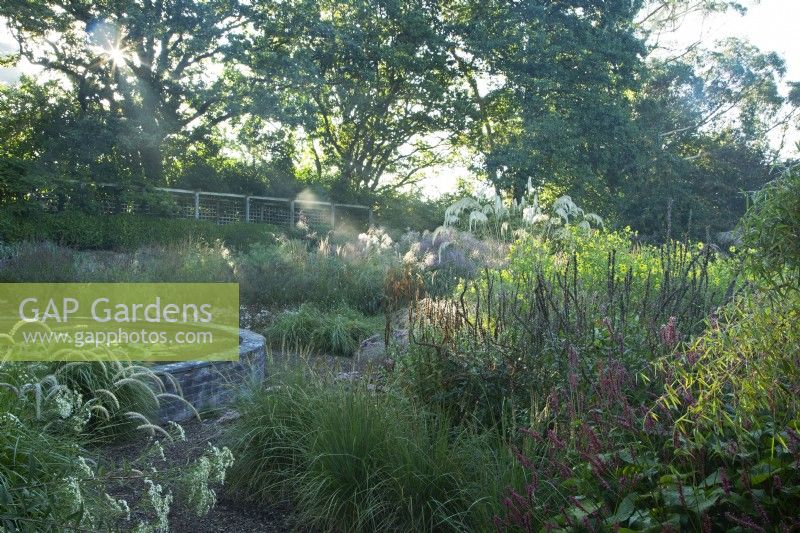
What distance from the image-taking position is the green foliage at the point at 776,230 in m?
1.94

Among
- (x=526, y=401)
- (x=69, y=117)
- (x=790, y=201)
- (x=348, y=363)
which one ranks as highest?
(x=69, y=117)

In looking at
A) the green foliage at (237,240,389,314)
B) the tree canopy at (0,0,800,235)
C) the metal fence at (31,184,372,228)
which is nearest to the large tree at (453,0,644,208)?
the tree canopy at (0,0,800,235)

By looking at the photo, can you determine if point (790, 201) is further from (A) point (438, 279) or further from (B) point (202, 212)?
(B) point (202, 212)

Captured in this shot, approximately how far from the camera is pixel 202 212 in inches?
762

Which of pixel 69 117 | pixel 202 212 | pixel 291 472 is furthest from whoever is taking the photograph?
pixel 202 212

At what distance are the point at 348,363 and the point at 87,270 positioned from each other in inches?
183

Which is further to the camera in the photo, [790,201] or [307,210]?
[307,210]

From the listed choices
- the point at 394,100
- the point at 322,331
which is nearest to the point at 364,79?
the point at 394,100

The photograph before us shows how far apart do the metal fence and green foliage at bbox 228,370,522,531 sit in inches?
568

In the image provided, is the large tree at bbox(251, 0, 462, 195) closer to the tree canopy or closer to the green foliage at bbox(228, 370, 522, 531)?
the tree canopy

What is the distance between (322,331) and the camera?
6.72m

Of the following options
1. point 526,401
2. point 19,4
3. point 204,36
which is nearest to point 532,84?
point 204,36

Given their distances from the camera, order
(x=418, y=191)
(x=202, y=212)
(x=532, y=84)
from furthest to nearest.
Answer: (x=418, y=191) → (x=532, y=84) → (x=202, y=212)

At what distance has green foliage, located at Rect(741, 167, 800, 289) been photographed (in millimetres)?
1938
